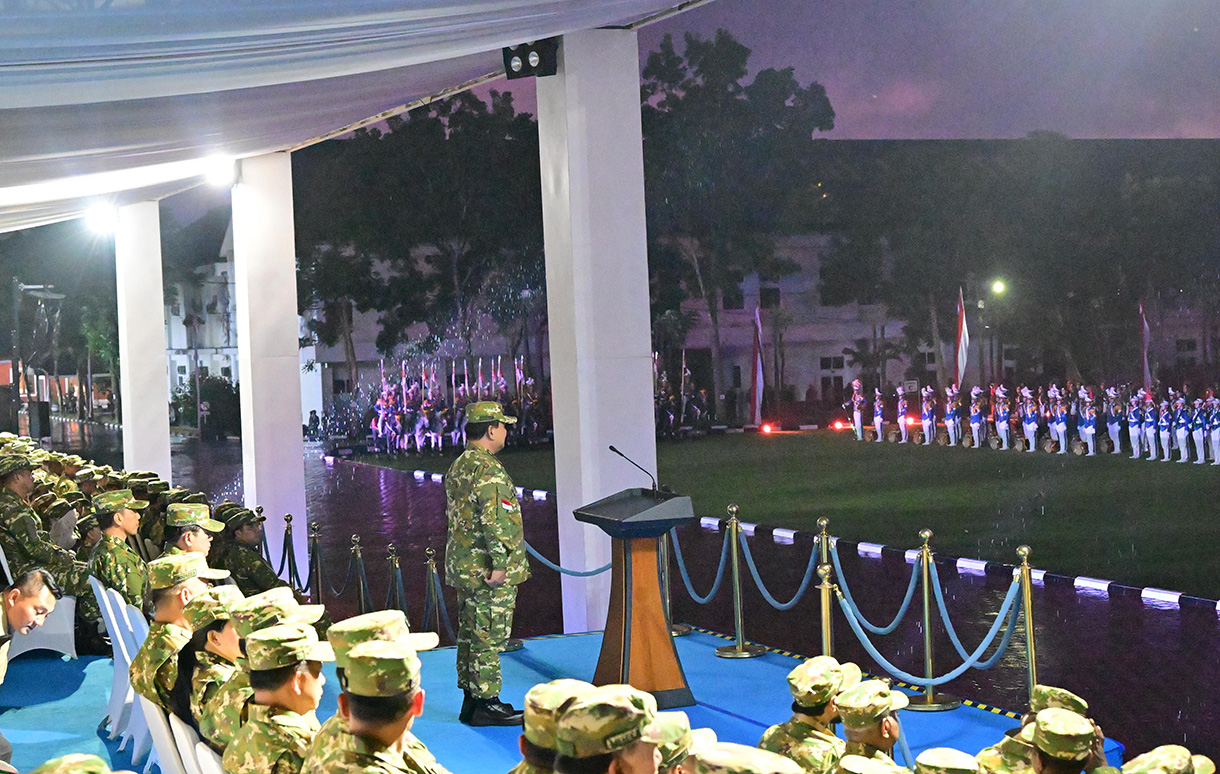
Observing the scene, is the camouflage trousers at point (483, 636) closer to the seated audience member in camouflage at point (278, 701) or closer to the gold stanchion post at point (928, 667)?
the gold stanchion post at point (928, 667)

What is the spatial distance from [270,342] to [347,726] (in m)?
9.23

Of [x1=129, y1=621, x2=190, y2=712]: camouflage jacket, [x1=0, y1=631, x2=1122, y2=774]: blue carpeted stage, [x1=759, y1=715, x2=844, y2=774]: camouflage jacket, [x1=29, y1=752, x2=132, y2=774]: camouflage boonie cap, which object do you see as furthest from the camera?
[x1=0, y1=631, x2=1122, y2=774]: blue carpeted stage

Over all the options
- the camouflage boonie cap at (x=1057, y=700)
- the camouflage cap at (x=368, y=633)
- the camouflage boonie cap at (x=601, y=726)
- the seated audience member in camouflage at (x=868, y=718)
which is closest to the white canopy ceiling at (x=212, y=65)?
the camouflage cap at (x=368, y=633)

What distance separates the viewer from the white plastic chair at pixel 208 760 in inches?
132

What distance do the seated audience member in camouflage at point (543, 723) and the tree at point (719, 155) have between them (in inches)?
1318

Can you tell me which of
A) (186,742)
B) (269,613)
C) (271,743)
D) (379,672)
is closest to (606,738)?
(379,672)

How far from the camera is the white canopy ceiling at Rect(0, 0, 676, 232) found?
374cm

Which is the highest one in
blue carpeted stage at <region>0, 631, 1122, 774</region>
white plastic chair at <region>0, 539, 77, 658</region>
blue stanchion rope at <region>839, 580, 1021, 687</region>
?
blue stanchion rope at <region>839, 580, 1021, 687</region>

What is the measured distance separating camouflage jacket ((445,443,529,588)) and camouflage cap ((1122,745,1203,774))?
155 inches

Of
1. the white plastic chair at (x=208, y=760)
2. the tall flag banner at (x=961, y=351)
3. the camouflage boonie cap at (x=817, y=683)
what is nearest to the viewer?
the camouflage boonie cap at (x=817, y=683)

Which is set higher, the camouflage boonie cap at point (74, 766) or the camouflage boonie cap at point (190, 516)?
the camouflage boonie cap at point (74, 766)

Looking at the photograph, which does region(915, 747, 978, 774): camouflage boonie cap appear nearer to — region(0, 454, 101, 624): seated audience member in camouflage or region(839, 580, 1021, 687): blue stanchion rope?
region(839, 580, 1021, 687): blue stanchion rope

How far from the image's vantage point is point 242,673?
3.48m

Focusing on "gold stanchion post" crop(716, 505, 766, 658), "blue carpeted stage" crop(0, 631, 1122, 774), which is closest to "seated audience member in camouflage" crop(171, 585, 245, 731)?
"blue carpeted stage" crop(0, 631, 1122, 774)
